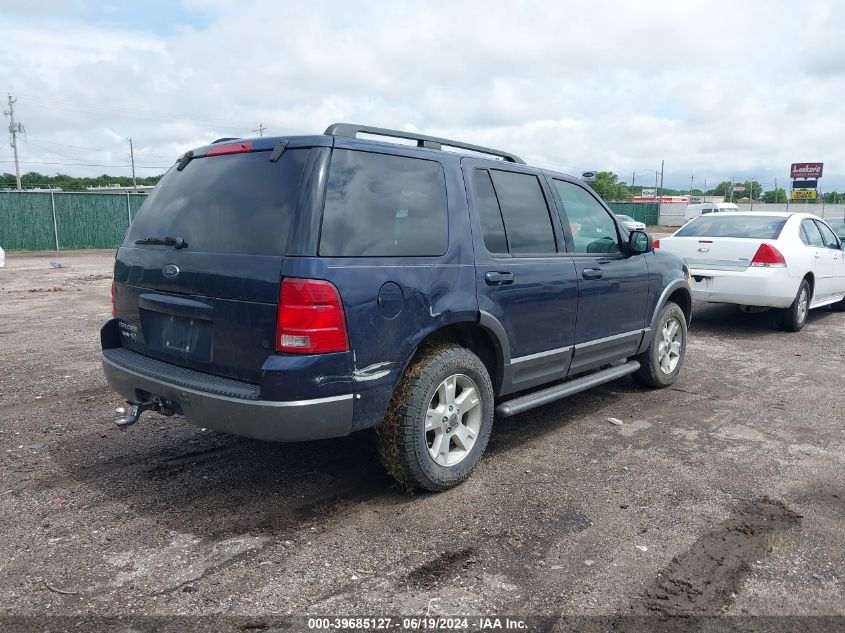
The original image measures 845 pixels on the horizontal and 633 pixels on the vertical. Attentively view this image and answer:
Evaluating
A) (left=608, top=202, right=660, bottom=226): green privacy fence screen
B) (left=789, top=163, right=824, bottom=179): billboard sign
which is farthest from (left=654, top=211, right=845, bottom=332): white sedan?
(left=789, top=163, right=824, bottom=179): billboard sign

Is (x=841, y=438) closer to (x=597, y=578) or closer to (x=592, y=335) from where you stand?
(x=592, y=335)

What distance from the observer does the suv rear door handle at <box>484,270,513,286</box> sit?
4117mm

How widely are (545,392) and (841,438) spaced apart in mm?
2282

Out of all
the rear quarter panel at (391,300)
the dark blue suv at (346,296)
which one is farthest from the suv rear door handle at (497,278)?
the rear quarter panel at (391,300)

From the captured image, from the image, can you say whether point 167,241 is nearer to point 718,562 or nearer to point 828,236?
point 718,562

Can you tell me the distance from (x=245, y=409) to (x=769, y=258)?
7.73m

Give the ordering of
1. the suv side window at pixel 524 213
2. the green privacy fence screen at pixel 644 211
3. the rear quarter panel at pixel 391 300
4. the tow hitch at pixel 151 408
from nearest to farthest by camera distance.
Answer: the rear quarter panel at pixel 391 300 < the tow hitch at pixel 151 408 < the suv side window at pixel 524 213 < the green privacy fence screen at pixel 644 211

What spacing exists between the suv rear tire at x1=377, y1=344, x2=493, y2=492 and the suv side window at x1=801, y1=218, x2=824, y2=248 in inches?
290

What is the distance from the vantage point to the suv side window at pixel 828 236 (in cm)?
1015

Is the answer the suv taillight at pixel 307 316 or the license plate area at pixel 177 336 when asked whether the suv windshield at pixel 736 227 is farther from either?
the license plate area at pixel 177 336

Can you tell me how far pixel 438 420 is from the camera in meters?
3.86

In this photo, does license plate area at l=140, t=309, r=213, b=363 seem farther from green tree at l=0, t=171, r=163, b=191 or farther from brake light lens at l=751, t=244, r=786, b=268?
green tree at l=0, t=171, r=163, b=191

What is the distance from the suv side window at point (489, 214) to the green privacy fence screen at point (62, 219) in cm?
2225

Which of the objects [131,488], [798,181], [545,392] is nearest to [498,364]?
[545,392]
